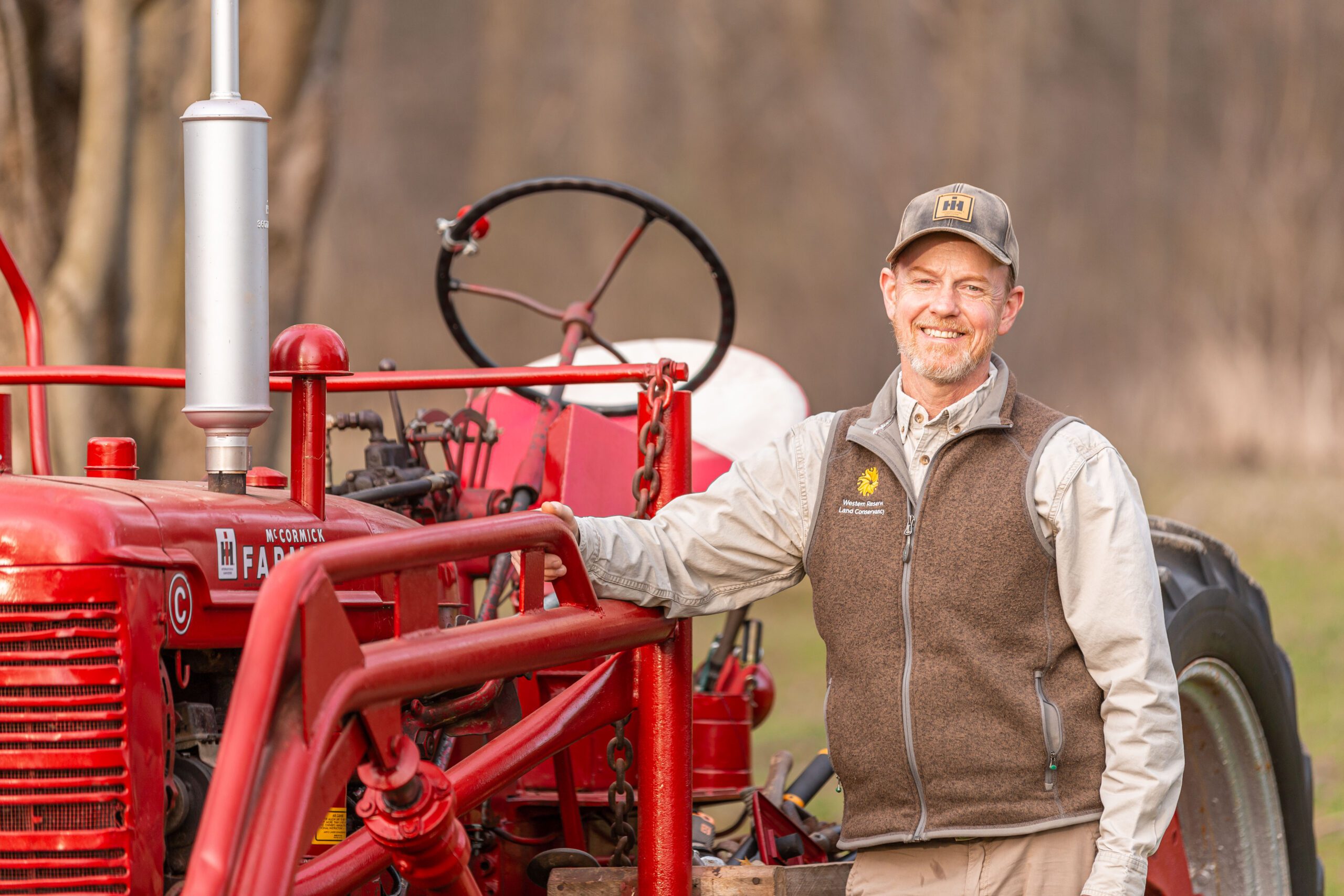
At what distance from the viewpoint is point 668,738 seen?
2.27 m

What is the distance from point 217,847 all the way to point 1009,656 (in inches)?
44.6

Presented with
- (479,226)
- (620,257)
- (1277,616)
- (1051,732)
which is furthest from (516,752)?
(1277,616)

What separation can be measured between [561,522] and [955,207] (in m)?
0.75

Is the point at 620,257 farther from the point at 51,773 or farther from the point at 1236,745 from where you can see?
the point at 51,773

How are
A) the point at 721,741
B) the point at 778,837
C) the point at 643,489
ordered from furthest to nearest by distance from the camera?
the point at 721,741, the point at 778,837, the point at 643,489

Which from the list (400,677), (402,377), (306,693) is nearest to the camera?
(306,693)

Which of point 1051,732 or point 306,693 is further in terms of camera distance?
point 1051,732

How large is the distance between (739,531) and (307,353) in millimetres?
690

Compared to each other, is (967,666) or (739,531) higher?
(739,531)

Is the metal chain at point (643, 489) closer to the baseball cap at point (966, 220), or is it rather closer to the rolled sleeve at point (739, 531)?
the rolled sleeve at point (739, 531)

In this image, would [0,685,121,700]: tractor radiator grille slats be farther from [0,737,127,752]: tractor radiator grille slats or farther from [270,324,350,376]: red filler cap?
[270,324,350,376]: red filler cap

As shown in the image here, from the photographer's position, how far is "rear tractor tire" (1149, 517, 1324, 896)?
291 cm

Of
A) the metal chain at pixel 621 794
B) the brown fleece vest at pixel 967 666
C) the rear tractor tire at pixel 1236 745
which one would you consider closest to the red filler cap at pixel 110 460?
the metal chain at pixel 621 794

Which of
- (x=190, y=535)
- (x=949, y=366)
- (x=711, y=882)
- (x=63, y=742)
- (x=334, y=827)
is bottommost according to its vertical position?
(x=711, y=882)
